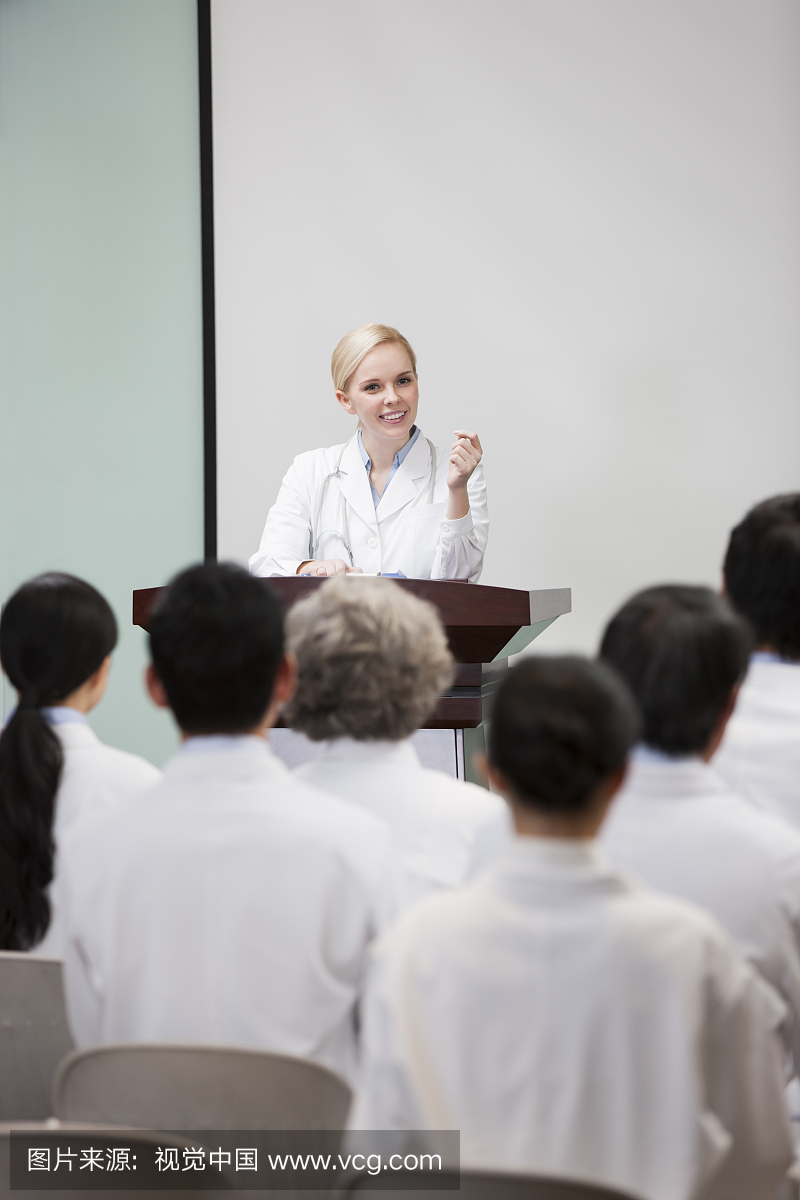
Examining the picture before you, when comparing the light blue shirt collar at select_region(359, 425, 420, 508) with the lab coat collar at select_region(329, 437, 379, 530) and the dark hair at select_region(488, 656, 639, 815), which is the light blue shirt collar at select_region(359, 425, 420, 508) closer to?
the lab coat collar at select_region(329, 437, 379, 530)

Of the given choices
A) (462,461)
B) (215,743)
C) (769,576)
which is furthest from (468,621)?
(215,743)

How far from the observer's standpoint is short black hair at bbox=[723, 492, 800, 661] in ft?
4.75

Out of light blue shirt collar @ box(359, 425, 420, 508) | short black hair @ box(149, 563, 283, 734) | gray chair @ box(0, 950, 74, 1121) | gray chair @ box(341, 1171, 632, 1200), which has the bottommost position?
gray chair @ box(0, 950, 74, 1121)

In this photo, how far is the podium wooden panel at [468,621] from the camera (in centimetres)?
221

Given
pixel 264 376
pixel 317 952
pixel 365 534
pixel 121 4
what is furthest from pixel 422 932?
pixel 121 4

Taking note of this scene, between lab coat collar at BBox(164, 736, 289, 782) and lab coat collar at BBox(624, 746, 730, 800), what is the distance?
0.35 m

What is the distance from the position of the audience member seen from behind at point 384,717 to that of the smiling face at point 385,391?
1728 mm

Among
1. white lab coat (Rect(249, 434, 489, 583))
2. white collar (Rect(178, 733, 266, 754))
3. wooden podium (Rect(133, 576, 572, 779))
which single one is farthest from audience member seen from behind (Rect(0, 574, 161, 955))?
white lab coat (Rect(249, 434, 489, 583))

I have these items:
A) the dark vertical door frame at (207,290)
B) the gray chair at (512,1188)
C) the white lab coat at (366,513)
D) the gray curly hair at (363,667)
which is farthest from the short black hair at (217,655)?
the dark vertical door frame at (207,290)

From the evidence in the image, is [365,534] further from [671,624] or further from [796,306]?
[671,624]

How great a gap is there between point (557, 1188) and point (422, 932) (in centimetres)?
21

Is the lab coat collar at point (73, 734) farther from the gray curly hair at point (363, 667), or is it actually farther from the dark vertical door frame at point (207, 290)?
the dark vertical door frame at point (207, 290)

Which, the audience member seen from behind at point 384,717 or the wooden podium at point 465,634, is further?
the wooden podium at point 465,634

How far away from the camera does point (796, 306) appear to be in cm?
385
